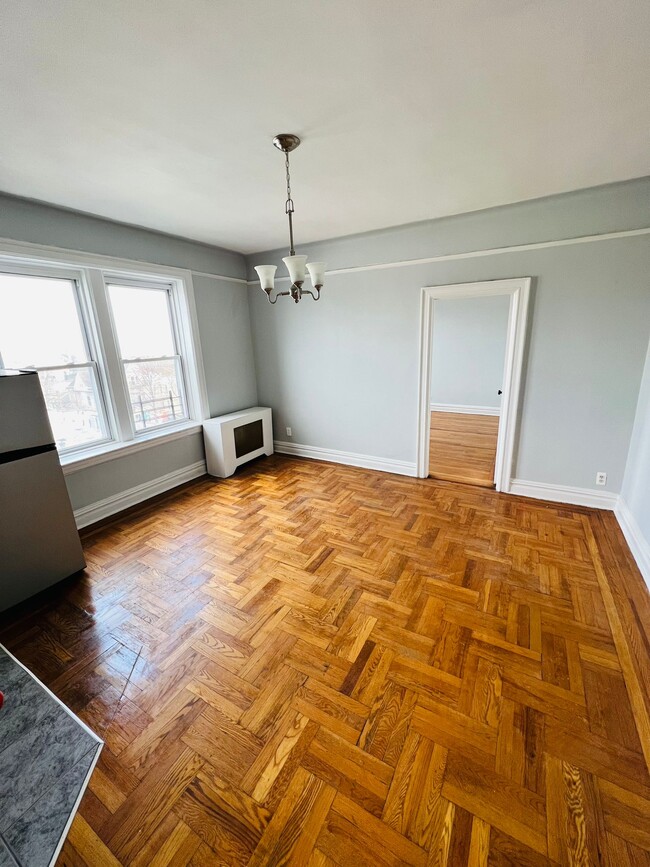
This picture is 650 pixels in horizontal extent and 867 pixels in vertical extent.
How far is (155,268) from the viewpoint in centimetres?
330

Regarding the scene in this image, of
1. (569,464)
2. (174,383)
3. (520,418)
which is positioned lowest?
(569,464)

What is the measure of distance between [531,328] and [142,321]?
3683 millimetres

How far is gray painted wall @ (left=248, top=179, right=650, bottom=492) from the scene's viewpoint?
8.65 ft

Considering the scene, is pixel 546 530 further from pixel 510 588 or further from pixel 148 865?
pixel 148 865

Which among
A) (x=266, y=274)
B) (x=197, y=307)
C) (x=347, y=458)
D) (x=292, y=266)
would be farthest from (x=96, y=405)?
(x=347, y=458)

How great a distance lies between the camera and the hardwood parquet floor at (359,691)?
1104 mm

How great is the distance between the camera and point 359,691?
155 cm

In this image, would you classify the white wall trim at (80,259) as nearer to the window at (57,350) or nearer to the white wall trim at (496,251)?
the window at (57,350)

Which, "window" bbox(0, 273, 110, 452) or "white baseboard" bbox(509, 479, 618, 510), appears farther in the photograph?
"white baseboard" bbox(509, 479, 618, 510)

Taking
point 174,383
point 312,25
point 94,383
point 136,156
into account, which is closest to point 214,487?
point 174,383

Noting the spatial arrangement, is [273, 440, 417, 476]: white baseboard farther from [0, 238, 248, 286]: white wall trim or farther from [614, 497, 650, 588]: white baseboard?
[0, 238, 248, 286]: white wall trim

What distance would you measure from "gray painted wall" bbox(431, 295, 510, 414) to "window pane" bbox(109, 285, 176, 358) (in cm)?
434

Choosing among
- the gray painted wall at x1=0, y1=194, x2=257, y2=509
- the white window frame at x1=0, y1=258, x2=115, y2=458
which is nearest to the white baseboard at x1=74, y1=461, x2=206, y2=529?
the gray painted wall at x1=0, y1=194, x2=257, y2=509

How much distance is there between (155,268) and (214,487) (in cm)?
229
